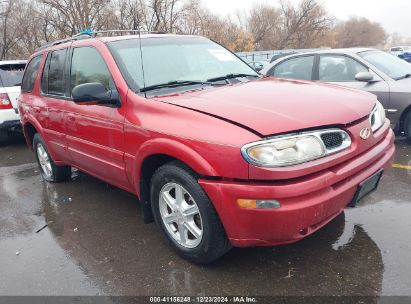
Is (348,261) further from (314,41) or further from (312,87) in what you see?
(314,41)

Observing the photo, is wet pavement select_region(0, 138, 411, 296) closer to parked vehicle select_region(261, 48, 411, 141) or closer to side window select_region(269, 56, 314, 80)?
parked vehicle select_region(261, 48, 411, 141)

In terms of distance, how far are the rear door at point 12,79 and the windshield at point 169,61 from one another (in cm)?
472

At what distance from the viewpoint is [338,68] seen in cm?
624

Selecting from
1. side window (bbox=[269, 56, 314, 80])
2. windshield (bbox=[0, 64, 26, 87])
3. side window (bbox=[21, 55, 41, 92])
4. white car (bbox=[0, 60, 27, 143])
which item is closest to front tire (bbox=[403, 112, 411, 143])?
side window (bbox=[269, 56, 314, 80])

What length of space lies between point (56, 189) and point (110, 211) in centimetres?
129

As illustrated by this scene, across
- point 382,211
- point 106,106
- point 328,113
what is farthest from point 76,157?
point 382,211

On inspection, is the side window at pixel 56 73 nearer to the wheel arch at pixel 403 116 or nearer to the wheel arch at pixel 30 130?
the wheel arch at pixel 30 130

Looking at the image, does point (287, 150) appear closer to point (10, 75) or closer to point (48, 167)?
point (48, 167)

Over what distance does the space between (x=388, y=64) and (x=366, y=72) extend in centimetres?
63

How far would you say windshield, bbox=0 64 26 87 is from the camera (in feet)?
24.5

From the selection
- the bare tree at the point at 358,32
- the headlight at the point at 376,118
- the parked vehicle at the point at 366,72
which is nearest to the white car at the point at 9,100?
the parked vehicle at the point at 366,72

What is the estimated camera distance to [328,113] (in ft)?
8.56

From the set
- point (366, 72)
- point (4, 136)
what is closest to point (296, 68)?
point (366, 72)

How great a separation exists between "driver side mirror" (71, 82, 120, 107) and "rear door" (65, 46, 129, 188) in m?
0.07
